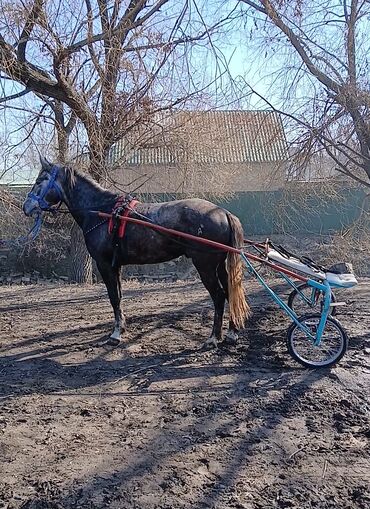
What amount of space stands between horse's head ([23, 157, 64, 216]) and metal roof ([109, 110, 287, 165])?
188 inches

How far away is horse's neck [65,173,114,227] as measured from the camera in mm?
6461

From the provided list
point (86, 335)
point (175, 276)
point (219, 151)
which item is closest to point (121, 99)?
point (219, 151)

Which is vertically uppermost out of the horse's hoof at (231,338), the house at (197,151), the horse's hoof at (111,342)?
the house at (197,151)

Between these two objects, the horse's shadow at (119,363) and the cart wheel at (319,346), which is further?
the cart wheel at (319,346)

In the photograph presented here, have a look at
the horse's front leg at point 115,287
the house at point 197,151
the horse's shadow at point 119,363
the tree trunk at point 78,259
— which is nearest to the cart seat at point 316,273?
the horse's shadow at point 119,363

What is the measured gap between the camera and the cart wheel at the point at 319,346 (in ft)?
16.8

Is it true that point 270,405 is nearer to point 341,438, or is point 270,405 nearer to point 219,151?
point 341,438

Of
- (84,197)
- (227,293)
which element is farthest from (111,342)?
(84,197)

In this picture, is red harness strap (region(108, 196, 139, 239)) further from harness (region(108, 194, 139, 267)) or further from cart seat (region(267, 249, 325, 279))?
cart seat (region(267, 249, 325, 279))

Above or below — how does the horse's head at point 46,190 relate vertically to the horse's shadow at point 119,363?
above

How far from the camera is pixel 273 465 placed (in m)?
3.39

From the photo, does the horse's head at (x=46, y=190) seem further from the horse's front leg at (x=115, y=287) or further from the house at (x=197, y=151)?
the house at (x=197, y=151)

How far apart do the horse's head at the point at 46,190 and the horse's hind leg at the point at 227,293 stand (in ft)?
6.81

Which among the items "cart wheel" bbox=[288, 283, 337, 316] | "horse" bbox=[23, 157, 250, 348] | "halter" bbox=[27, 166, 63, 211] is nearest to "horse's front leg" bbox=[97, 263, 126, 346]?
"horse" bbox=[23, 157, 250, 348]
